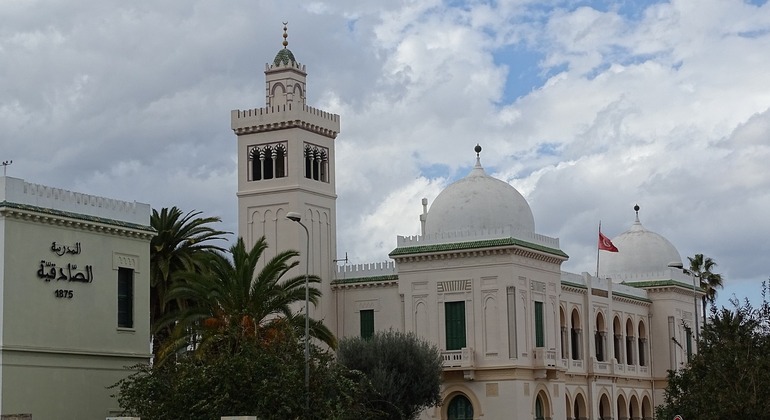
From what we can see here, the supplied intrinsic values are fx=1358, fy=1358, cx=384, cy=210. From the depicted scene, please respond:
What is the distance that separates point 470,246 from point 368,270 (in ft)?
19.2

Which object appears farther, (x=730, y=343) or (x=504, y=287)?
(x=504, y=287)

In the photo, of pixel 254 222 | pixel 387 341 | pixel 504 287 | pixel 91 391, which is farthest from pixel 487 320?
pixel 91 391

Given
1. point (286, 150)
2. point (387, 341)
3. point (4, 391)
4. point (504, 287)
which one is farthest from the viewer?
point (286, 150)

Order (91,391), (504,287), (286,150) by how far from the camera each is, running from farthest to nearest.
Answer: (286,150) → (504,287) → (91,391)

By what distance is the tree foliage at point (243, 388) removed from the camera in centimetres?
3491

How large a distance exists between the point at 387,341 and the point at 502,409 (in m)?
6.16

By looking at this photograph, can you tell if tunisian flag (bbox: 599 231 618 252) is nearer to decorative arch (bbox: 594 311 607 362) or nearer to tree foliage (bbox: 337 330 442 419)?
decorative arch (bbox: 594 311 607 362)

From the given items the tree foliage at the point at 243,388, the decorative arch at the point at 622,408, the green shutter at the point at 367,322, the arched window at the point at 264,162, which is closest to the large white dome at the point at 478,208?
the green shutter at the point at 367,322

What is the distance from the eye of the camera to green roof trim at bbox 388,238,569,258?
174 feet

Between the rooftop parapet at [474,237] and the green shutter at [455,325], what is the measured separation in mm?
2616

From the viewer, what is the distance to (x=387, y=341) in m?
49.3

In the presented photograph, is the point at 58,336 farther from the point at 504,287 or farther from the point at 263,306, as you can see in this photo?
the point at 504,287

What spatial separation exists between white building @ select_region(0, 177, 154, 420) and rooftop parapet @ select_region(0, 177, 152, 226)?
1.1 inches

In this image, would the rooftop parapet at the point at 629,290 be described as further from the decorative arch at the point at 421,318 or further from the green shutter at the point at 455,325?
the decorative arch at the point at 421,318
